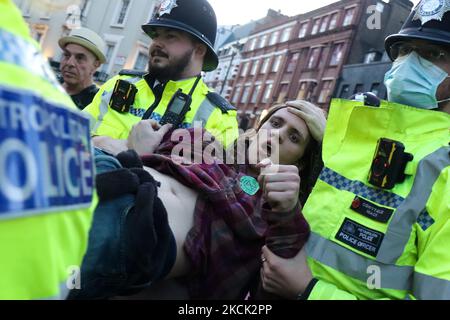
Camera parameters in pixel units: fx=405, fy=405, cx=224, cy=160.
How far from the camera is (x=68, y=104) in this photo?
2.40 ft

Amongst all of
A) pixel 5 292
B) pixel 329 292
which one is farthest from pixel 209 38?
pixel 5 292

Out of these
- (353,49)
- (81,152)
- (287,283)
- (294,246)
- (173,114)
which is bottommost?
(287,283)

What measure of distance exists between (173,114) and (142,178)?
1417 mm

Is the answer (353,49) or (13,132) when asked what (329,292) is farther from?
(353,49)

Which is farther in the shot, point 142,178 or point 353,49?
point 353,49

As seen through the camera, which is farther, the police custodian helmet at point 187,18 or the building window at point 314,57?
the building window at point 314,57

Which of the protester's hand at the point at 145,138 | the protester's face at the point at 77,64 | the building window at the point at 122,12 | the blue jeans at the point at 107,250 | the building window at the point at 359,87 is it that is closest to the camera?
the blue jeans at the point at 107,250

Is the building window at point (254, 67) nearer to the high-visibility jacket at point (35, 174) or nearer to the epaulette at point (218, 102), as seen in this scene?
the epaulette at point (218, 102)

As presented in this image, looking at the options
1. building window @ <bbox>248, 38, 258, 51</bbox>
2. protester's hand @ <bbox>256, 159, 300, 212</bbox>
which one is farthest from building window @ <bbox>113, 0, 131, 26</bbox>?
building window @ <bbox>248, 38, 258, 51</bbox>

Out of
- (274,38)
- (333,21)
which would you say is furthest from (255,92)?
(333,21)

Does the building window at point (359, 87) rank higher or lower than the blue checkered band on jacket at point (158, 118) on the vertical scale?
higher

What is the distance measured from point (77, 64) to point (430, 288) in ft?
12.9

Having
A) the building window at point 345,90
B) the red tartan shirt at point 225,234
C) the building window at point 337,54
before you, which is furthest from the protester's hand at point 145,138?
the building window at point 337,54

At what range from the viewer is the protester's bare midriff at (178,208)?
1541 millimetres
